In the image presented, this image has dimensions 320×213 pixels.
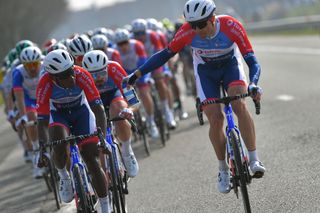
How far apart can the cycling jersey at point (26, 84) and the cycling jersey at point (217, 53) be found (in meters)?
4.16

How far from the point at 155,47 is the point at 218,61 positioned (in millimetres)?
7657

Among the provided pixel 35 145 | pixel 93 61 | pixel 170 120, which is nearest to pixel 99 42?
pixel 35 145

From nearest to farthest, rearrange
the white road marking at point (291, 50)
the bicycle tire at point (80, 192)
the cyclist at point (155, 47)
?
the bicycle tire at point (80, 192) → the cyclist at point (155, 47) → the white road marking at point (291, 50)

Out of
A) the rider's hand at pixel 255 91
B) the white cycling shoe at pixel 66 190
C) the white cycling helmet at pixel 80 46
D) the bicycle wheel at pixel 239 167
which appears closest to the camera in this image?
the bicycle wheel at pixel 239 167

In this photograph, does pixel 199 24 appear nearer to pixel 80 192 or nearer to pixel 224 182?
pixel 224 182

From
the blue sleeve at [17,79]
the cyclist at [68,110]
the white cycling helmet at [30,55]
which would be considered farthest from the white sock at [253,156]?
the blue sleeve at [17,79]

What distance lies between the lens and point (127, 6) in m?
198

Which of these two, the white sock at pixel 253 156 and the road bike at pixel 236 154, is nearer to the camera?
the road bike at pixel 236 154

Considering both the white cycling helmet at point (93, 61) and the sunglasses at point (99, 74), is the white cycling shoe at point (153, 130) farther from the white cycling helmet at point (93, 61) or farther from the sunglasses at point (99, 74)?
the white cycling helmet at point (93, 61)

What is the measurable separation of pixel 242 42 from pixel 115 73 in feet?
7.39

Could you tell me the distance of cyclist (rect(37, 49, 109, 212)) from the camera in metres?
8.34

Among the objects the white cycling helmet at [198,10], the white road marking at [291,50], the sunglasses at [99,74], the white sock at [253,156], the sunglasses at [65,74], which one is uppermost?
the white cycling helmet at [198,10]

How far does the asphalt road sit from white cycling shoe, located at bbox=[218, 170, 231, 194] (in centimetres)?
38

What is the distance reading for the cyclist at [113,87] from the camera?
979cm
